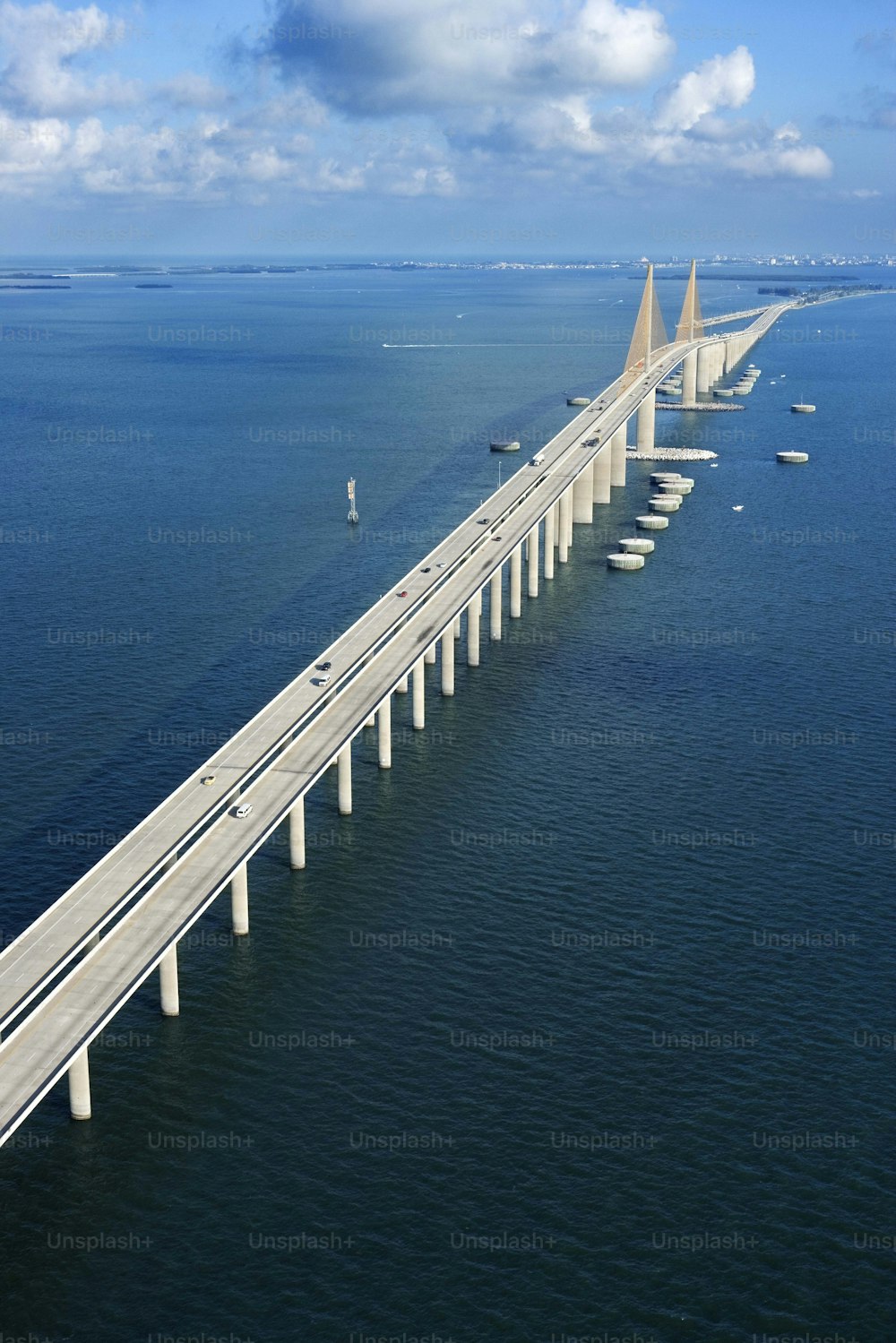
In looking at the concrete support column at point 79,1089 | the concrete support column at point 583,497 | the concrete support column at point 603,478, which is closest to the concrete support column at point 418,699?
the concrete support column at point 79,1089

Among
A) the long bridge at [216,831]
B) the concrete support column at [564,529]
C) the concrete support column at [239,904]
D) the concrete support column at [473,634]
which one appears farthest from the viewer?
the concrete support column at [564,529]

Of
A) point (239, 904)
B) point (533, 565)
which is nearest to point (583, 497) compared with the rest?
point (533, 565)

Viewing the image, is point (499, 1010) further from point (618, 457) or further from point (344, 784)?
point (618, 457)

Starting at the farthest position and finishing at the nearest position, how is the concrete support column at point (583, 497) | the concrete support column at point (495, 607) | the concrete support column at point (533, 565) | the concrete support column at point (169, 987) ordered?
1. the concrete support column at point (583, 497)
2. the concrete support column at point (533, 565)
3. the concrete support column at point (495, 607)
4. the concrete support column at point (169, 987)

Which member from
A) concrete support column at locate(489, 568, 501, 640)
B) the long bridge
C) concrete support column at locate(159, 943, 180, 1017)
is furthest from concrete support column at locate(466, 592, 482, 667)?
concrete support column at locate(159, 943, 180, 1017)

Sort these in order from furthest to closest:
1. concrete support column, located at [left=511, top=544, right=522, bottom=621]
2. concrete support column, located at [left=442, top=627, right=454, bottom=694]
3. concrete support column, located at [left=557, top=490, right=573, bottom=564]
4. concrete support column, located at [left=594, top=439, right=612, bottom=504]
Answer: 1. concrete support column, located at [left=594, top=439, right=612, bottom=504]
2. concrete support column, located at [left=557, top=490, right=573, bottom=564]
3. concrete support column, located at [left=511, top=544, right=522, bottom=621]
4. concrete support column, located at [left=442, top=627, right=454, bottom=694]

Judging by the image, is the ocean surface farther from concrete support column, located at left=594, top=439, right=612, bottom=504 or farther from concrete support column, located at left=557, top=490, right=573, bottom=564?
concrete support column, located at left=594, top=439, right=612, bottom=504

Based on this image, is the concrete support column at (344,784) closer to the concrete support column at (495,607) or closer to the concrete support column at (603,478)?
the concrete support column at (495,607)

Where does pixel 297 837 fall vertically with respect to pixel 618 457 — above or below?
below
